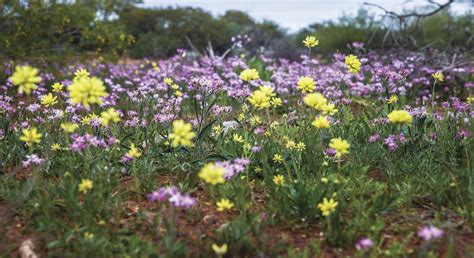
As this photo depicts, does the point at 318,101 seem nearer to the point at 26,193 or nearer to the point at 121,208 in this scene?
the point at 121,208

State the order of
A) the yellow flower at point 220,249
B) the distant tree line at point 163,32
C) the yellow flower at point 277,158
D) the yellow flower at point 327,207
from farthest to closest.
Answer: the distant tree line at point 163,32
the yellow flower at point 277,158
the yellow flower at point 327,207
the yellow flower at point 220,249

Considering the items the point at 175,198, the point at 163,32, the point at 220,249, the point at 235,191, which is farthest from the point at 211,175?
the point at 163,32

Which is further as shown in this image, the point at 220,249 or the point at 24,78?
the point at 24,78

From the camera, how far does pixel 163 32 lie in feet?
58.3

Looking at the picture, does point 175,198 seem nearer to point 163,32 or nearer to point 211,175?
point 211,175

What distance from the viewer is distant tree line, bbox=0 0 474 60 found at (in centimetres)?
896

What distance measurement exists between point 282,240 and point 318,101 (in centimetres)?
89

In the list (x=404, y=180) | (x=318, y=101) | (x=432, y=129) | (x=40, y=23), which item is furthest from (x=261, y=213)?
(x=40, y=23)

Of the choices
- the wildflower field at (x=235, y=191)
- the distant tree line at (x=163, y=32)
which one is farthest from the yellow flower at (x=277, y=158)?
the distant tree line at (x=163, y=32)

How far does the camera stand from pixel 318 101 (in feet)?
10.4

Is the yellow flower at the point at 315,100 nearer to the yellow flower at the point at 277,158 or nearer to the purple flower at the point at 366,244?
the yellow flower at the point at 277,158

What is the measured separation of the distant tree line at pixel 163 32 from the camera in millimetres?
8961

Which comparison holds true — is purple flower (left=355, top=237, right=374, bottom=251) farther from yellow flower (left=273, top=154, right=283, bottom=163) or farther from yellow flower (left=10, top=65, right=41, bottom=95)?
yellow flower (left=10, top=65, right=41, bottom=95)

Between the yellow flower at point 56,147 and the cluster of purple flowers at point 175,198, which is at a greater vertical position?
the cluster of purple flowers at point 175,198
